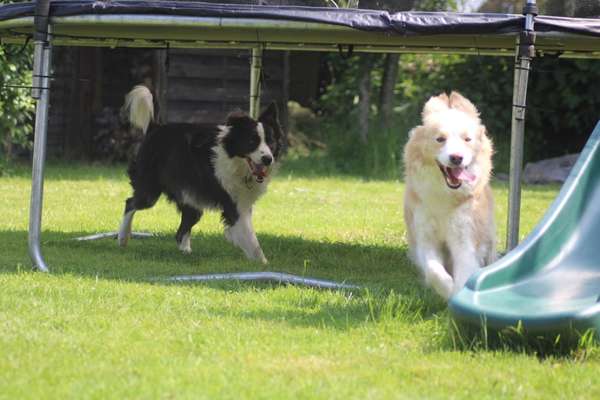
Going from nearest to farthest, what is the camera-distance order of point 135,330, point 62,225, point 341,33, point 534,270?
point 135,330 → point 534,270 → point 341,33 → point 62,225

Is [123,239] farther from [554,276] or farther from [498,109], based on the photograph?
[498,109]

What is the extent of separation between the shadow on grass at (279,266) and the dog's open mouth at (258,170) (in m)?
0.58

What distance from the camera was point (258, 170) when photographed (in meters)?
7.57

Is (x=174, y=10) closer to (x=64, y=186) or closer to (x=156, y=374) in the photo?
(x=156, y=374)

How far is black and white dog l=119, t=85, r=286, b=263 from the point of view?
7.59 meters

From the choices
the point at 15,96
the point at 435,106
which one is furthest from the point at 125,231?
the point at 15,96

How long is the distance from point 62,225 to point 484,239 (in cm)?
433

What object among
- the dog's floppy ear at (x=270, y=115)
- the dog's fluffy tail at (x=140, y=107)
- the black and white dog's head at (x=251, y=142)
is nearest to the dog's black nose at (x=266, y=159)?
the black and white dog's head at (x=251, y=142)

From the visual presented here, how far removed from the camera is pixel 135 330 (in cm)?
471

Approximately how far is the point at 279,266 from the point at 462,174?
1982 millimetres

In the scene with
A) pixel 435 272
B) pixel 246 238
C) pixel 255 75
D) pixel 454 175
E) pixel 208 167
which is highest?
pixel 255 75

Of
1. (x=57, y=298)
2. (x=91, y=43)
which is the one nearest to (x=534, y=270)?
(x=57, y=298)

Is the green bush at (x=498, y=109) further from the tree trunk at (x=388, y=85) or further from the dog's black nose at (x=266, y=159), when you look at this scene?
the dog's black nose at (x=266, y=159)

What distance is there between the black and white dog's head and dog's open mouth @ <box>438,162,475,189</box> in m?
2.26
